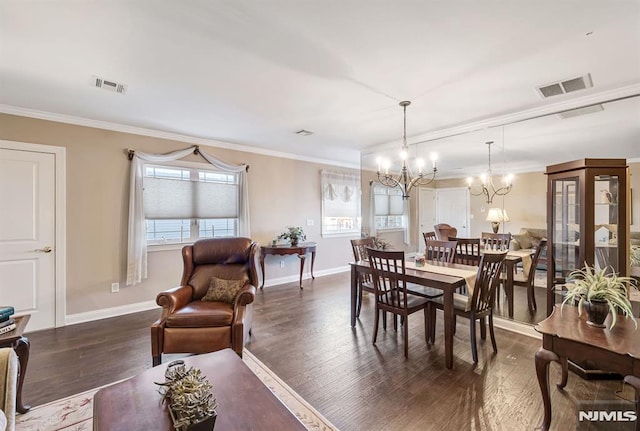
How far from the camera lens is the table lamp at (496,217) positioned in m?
3.57

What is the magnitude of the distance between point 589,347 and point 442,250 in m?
2.30

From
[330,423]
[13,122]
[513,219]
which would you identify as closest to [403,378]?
[330,423]

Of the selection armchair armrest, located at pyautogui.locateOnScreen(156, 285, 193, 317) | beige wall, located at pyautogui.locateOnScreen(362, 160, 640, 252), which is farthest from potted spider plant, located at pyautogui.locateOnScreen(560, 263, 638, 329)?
armchair armrest, located at pyautogui.locateOnScreen(156, 285, 193, 317)

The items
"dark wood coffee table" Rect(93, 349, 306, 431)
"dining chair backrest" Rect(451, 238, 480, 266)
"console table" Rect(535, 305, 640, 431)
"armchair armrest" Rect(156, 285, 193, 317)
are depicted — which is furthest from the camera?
"dining chair backrest" Rect(451, 238, 480, 266)

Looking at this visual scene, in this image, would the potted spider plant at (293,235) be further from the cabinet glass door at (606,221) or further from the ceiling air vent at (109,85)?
the cabinet glass door at (606,221)

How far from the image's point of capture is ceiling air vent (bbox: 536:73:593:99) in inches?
99.7

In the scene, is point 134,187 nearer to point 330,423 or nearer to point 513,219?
point 330,423

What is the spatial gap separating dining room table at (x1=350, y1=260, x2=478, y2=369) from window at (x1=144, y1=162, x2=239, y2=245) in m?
2.60

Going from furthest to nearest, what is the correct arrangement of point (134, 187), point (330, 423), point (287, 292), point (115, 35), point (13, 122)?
1. point (287, 292)
2. point (134, 187)
3. point (13, 122)
4. point (115, 35)
5. point (330, 423)

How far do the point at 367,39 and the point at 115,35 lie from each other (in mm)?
1776

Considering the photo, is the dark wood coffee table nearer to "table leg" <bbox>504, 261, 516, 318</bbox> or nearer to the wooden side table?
the wooden side table

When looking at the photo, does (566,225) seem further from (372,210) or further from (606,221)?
(372,210)

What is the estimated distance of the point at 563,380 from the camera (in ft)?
7.02

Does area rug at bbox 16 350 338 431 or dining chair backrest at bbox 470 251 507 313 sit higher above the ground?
dining chair backrest at bbox 470 251 507 313
